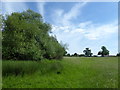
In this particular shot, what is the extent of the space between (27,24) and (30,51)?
308 centimetres

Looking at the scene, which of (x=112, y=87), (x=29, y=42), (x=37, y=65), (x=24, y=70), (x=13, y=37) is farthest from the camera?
(x=29, y=42)

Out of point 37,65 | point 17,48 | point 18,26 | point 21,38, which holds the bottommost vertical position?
point 37,65

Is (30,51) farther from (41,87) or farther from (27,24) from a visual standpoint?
(41,87)

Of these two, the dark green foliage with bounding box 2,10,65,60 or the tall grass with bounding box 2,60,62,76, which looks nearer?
the tall grass with bounding box 2,60,62,76

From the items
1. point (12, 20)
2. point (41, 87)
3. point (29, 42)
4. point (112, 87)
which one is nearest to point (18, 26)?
point (12, 20)

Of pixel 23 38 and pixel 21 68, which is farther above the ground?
pixel 23 38

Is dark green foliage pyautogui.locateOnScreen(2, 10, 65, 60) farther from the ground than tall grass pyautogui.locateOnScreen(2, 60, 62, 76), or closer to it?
farther from the ground

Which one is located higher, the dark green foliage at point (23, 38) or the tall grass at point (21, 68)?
the dark green foliage at point (23, 38)

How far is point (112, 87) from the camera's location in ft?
20.9

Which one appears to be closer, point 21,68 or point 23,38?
point 21,68

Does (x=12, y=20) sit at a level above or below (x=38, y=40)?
above

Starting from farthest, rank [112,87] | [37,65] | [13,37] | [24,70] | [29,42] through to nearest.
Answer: [29,42], [13,37], [37,65], [24,70], [112,87]

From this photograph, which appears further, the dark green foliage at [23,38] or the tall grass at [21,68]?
the dark green foliage at [23,38]

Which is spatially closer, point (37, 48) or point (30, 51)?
point (30, 51)
